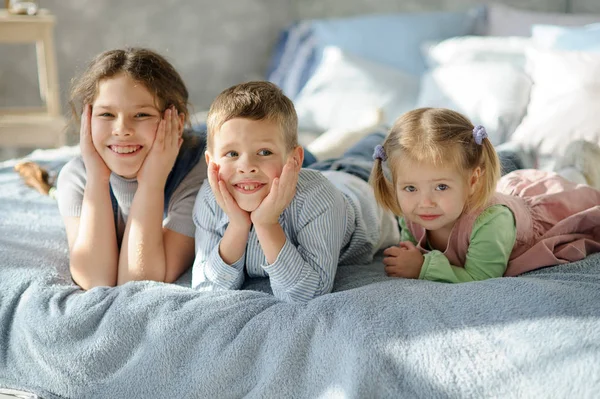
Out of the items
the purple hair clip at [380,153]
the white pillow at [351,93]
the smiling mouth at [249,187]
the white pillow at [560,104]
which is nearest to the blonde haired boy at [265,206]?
the smiling mouth at [249,187]

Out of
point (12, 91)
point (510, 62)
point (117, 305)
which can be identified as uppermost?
point (510, 62)

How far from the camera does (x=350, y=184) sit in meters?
1.94

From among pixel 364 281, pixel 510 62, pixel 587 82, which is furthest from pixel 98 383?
pixel 510 62

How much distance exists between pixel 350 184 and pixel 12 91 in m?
2.39

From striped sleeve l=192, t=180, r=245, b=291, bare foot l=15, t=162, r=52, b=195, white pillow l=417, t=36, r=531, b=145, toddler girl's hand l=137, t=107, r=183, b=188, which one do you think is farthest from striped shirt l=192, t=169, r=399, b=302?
white pillow l=417, t=36, r=531, b=145

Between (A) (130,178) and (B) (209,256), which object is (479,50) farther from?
(B) (209,256)

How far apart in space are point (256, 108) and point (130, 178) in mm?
471

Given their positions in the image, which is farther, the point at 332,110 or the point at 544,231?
the point at 332,110

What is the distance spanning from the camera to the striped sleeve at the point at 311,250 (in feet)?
4.74

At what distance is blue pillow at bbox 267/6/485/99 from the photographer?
3359mm

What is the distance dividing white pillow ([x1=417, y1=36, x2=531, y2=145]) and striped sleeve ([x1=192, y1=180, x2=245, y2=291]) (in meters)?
1.33

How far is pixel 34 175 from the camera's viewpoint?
2330mm

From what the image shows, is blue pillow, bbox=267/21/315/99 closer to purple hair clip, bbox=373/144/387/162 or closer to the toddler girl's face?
purple hair clip, bbox=373/144/387/162

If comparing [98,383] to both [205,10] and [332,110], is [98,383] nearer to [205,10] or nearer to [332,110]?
[332,110]
